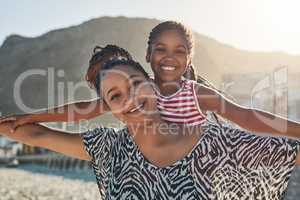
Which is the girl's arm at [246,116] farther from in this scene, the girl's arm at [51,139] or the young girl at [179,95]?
the girl's arm at [51,139]

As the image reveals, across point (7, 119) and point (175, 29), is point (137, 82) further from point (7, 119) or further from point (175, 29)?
point (7, 119)

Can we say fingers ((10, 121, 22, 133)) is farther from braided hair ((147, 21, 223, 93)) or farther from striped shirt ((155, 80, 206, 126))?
braided hair ((147, 21, 223, 93))

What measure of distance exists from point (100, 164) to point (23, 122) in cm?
48

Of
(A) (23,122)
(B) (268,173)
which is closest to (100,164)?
(A) (23,122)

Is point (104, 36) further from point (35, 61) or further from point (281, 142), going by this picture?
point (281, 142)

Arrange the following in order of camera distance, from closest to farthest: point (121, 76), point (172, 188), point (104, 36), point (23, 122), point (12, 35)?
point (172, 188) → point (121, 76) → point (23, 122) → point (104, 36) → point (12, 35)

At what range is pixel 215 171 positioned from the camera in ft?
7.57

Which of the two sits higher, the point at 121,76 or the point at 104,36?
the point at 104,36

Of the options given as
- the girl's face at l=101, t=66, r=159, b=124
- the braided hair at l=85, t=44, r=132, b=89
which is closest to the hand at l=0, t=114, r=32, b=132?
the braided hair at l=85, t=44, r=132, b=89

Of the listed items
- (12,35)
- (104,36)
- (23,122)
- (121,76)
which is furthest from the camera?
(12,35)

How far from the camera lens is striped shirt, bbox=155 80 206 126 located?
278 cm

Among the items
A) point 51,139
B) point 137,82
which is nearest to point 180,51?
point 137,82

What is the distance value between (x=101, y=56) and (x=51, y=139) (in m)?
0.43

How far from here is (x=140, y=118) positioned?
92.9 inches
